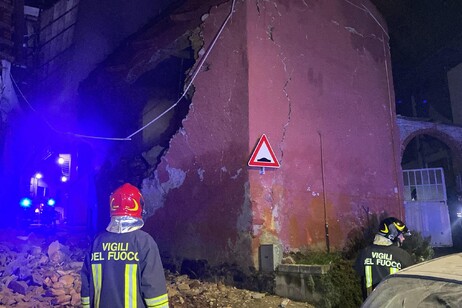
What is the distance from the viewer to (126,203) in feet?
9.82

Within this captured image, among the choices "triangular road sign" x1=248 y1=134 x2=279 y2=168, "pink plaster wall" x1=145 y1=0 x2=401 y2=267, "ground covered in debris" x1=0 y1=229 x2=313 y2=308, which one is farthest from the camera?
"pink plaster wall" x1=145 y1=0 x2=401 y2=267

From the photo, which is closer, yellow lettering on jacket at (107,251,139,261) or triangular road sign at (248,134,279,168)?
yellow lettering on jacket at (107,251,139,261)

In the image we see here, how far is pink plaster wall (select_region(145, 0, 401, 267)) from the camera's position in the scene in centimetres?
602

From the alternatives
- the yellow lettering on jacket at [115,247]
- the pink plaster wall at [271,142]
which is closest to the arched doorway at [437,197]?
the pink plaster wall at [271,142]

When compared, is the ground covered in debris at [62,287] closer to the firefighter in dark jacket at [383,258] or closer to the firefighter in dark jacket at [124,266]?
the firefighter in dark jacket at [383,258]

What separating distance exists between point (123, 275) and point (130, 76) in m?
6.08

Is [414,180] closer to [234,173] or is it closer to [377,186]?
[377,186]

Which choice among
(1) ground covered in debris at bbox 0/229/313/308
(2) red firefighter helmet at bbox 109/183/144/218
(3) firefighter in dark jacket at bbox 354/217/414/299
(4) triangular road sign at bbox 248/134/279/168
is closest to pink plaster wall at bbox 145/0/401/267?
(4) triangular road sign at bbox 248/134/279/168

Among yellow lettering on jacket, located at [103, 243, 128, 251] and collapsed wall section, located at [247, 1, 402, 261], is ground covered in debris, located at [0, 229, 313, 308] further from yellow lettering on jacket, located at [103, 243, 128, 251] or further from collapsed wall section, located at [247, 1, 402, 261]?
yellow lettering on jacket, located at [103, 243, 128, 251]

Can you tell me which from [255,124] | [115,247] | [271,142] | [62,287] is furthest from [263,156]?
[62,287]

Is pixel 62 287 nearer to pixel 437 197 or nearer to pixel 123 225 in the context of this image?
pixel 123 225

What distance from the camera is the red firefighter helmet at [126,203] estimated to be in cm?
299

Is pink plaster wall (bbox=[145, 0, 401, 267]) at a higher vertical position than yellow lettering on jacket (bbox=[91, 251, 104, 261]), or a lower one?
higher

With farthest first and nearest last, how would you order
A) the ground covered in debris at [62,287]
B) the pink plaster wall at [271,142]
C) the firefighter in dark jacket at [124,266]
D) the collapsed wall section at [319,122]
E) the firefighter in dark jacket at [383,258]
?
the collapsed wall section at [319,122], the pink plaster wall at [271,142], the ground covered in debris at [62,287], the firefighter in dark jacket at [383,258], the firefighter in dark jacket at [124,266]
